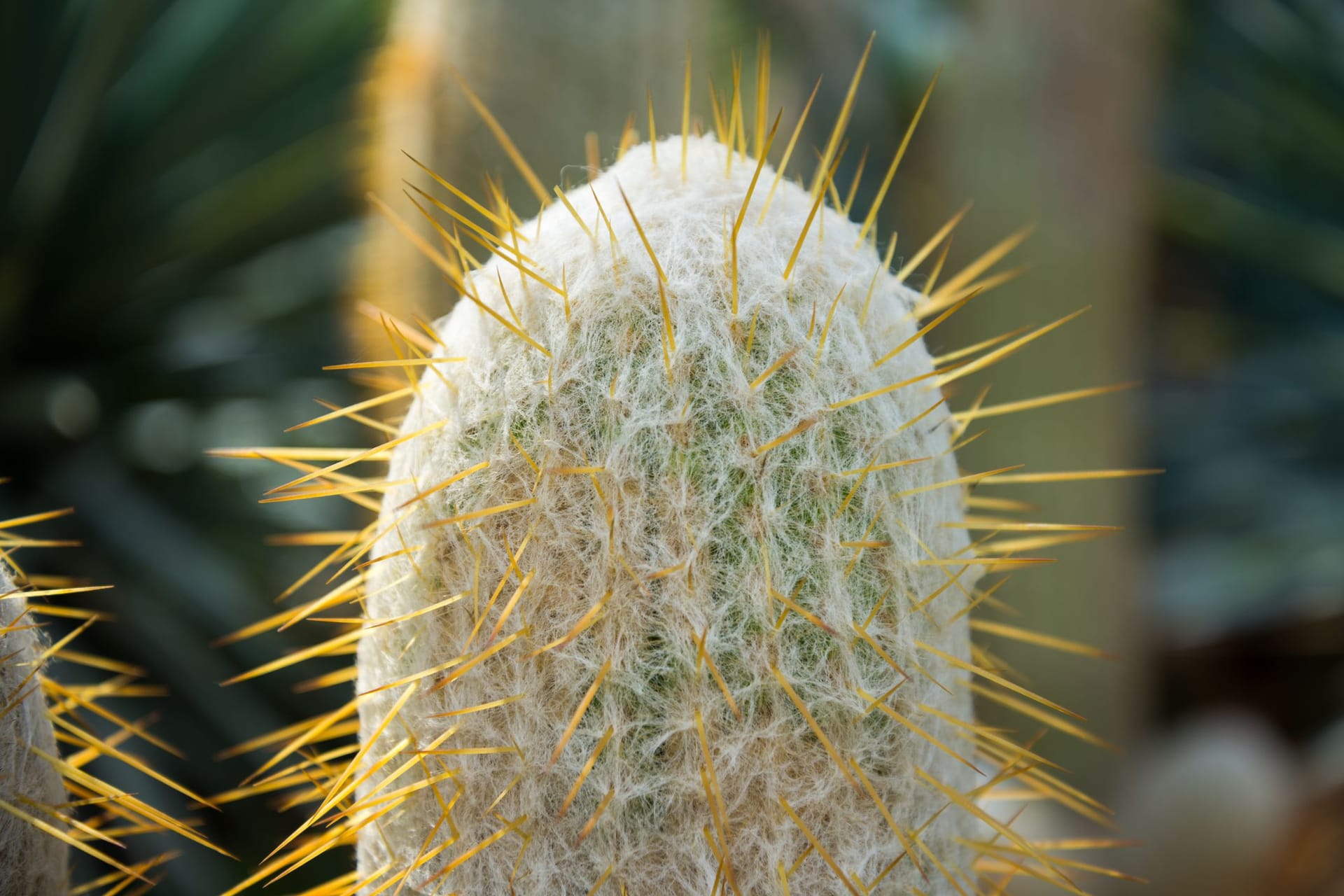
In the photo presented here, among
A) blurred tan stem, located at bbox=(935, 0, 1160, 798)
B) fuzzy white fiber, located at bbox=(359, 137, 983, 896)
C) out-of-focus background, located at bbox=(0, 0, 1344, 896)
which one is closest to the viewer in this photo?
fuzzy white fiber, located at bbox=(359, 137, 983, 896)

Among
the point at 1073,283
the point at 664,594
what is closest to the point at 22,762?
the point at 664,594

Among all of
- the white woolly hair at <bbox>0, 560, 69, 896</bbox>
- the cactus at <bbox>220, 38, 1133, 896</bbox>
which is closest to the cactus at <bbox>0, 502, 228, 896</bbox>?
the white woolly hair at <bbox>0, 560, 69, 896</bbox>

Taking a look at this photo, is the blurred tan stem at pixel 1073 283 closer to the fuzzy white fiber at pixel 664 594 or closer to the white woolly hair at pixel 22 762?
the fuzzy white fiber at pixel 664 594

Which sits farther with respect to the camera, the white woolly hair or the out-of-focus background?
the out-of-focus background

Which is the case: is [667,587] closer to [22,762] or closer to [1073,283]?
[22,762]

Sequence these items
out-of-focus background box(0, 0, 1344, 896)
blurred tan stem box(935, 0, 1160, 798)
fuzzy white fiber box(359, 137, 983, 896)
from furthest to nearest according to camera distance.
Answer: blurred tan stem box(935, 0, 1160, 798)
out-of-focus background box(0, 0, 1344, 896)
fuzzy white fiber box(359, 137, 983, 896)

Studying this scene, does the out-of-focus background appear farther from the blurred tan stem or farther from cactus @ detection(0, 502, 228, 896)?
cactus @ detection(0, 502, 228, 896)
